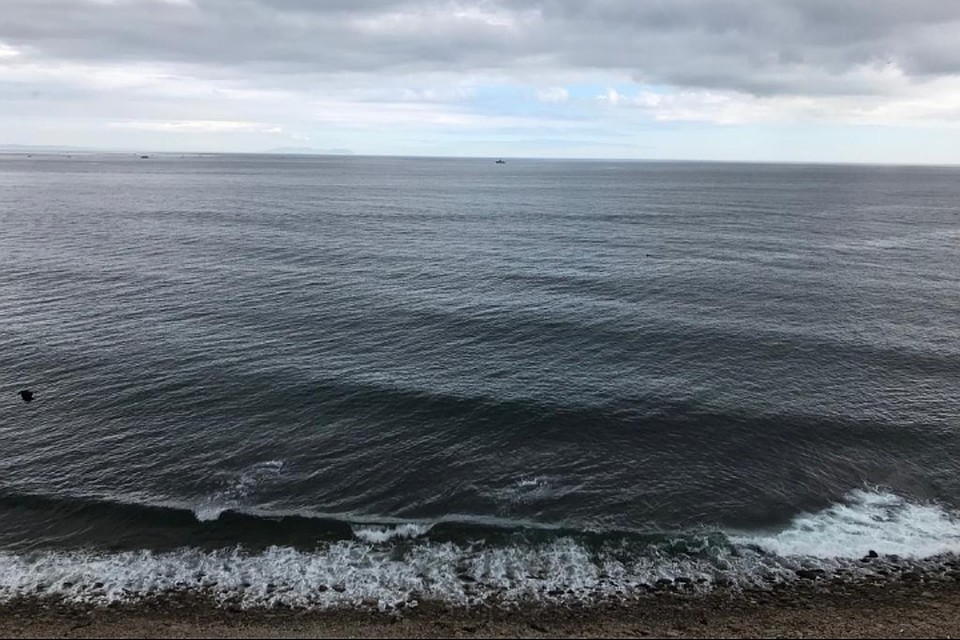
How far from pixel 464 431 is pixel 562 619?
2062 cm

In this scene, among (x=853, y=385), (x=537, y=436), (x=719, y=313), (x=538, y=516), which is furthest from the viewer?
(x=719, y=313)

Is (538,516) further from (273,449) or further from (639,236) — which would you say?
(639,236)

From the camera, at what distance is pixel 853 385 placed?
60.2 metres

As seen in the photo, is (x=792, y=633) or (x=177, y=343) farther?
(x=177, y=343)

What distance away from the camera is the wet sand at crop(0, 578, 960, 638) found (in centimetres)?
3125

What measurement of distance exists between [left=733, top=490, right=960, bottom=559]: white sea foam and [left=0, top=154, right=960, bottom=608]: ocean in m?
0.17

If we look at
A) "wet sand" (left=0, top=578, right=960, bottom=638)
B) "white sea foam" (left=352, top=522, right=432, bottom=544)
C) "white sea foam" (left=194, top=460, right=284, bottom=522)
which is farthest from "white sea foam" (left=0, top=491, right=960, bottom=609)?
"white sea foam" (left=194, top=460, right=284, bottom=522)

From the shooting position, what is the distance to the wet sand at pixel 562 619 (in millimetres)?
31250

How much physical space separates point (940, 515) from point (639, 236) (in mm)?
107324

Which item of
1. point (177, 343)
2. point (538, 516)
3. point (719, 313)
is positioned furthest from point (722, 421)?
point (177, 343)

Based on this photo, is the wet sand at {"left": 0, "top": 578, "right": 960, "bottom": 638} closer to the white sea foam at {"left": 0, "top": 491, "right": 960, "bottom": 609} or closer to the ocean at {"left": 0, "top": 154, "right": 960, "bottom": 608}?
the white sea foam at {"left": 0, "top": 491, "right": 960, "bottom": 609}

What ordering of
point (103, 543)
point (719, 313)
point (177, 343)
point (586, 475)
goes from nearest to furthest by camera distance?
point (103, 543), point (586, 475), point (177, 343), point (719, 313)

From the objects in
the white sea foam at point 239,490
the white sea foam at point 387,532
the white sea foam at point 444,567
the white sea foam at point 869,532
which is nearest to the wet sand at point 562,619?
the white sea foam at point 444,567

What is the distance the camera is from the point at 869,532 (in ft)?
130
